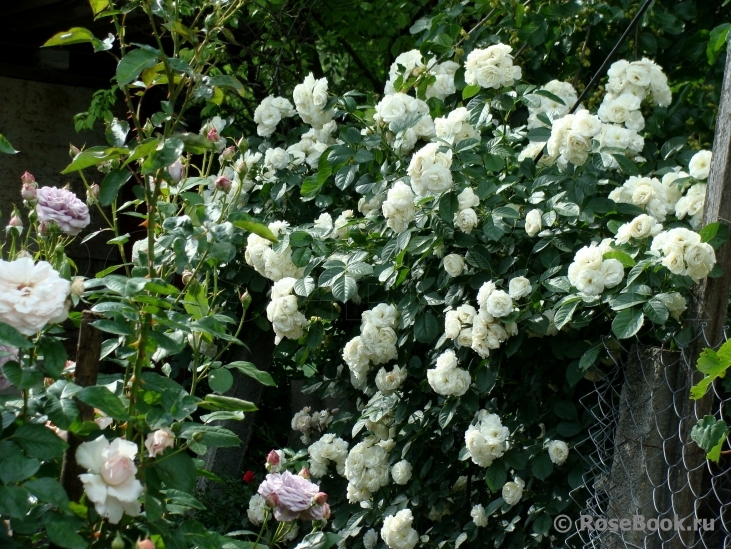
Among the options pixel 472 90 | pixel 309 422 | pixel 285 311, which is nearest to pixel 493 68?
pixel 472 90

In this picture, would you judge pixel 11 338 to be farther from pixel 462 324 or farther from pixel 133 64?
pixel 462 324

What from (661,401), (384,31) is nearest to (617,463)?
(661,401)

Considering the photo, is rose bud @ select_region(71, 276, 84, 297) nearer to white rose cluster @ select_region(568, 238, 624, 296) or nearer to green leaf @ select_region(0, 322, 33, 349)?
green leaf @ select_region(0, 322, 33, 349)

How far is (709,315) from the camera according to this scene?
83.4 inches

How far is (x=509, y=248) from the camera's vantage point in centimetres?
260

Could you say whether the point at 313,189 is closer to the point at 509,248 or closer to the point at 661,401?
the point at 509,248

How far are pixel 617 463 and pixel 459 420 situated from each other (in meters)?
0.61

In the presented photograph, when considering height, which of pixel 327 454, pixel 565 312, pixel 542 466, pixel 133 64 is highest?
pixel 133 64

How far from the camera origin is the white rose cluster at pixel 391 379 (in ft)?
9.20

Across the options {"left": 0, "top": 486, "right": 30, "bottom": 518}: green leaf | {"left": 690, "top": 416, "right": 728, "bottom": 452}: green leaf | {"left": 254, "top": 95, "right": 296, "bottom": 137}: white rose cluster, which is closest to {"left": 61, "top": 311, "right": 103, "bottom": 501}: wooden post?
{"left": 0, "top": 486, "right": 30, "bottom": 518}: green leaf

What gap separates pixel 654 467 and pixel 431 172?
1.01m

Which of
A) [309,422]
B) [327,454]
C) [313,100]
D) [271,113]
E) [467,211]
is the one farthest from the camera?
[271,113]

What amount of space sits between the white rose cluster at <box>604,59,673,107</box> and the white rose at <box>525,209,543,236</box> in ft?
2.15

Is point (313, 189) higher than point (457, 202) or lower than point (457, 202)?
lower
